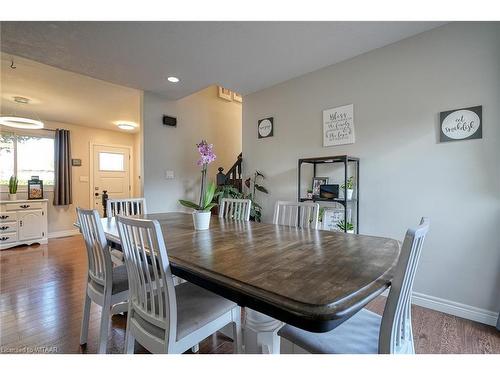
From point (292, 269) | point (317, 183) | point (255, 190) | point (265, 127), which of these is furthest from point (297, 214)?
point (265, 127)

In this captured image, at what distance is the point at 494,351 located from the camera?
5.08 feet

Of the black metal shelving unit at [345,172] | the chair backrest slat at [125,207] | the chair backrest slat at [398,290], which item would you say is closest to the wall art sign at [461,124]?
the black metal shelving unit at [345,172]

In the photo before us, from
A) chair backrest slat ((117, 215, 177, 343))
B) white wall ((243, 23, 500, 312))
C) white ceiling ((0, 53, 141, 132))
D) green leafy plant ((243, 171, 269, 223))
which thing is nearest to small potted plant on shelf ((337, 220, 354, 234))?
white wall ((243, 23, 500, 312))

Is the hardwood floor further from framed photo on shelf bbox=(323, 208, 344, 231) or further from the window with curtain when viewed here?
the window with curtain

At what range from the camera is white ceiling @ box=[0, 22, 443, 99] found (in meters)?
2.02

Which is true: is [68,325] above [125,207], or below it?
below

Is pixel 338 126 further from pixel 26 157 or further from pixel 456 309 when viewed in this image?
pixel 26 157

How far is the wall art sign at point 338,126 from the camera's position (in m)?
2.60

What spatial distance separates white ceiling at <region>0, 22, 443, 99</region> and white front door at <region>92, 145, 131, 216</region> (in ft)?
11.2

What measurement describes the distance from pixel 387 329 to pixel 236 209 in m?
1.70

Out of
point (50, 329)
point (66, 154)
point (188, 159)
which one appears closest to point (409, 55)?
point (188, 159)

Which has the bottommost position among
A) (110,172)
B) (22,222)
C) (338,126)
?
(22,222)

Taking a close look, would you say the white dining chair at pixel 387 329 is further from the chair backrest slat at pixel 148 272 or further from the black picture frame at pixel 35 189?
the black picture frame at pixel 35 189

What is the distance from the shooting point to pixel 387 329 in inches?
32.0
